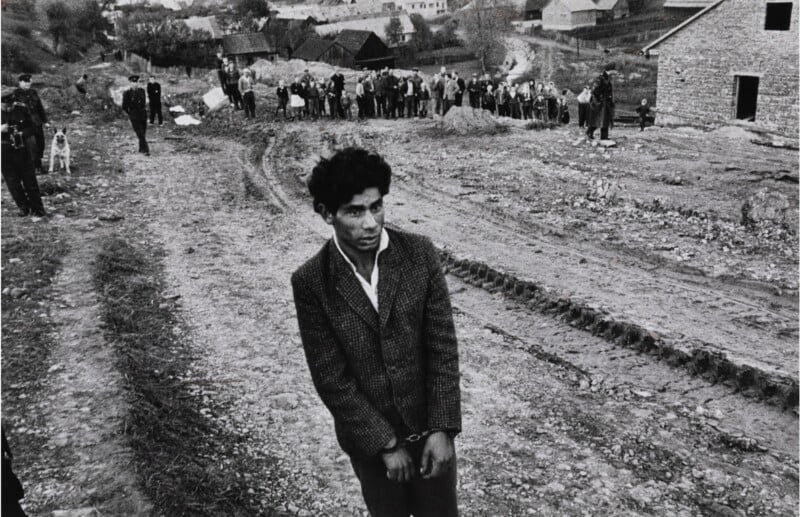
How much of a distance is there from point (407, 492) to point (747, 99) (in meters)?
23.5

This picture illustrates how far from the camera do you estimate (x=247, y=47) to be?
56625 millimetres

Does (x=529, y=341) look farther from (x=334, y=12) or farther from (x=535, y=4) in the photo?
(x=334, y=12)

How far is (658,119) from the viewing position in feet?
74.8

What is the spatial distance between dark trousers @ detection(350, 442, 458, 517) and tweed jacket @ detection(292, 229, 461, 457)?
120 millimetres

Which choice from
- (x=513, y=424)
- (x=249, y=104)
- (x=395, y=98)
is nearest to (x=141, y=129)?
(x=249, y=104)

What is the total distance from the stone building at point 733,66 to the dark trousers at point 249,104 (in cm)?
1246

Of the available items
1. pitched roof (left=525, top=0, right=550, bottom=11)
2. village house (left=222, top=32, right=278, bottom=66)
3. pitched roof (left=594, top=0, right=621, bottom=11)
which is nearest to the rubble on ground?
village house (left=222, top=32, right=278, bottom=66)

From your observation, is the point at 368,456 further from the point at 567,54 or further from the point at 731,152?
the point at 567,54

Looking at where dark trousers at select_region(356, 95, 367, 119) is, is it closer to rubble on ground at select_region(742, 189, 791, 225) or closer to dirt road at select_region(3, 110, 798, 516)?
dirt road at select_region(3, 110, 798, 516)

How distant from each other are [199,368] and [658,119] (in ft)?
65.2

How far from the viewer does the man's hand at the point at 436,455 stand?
2820 millimetres

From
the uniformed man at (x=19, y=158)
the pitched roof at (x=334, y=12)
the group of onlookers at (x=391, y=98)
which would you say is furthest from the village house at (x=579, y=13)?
the uniformed man at (x=19, y=158)

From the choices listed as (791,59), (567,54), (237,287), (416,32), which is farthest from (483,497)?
(416,32)

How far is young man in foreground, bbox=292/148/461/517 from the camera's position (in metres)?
2.79
